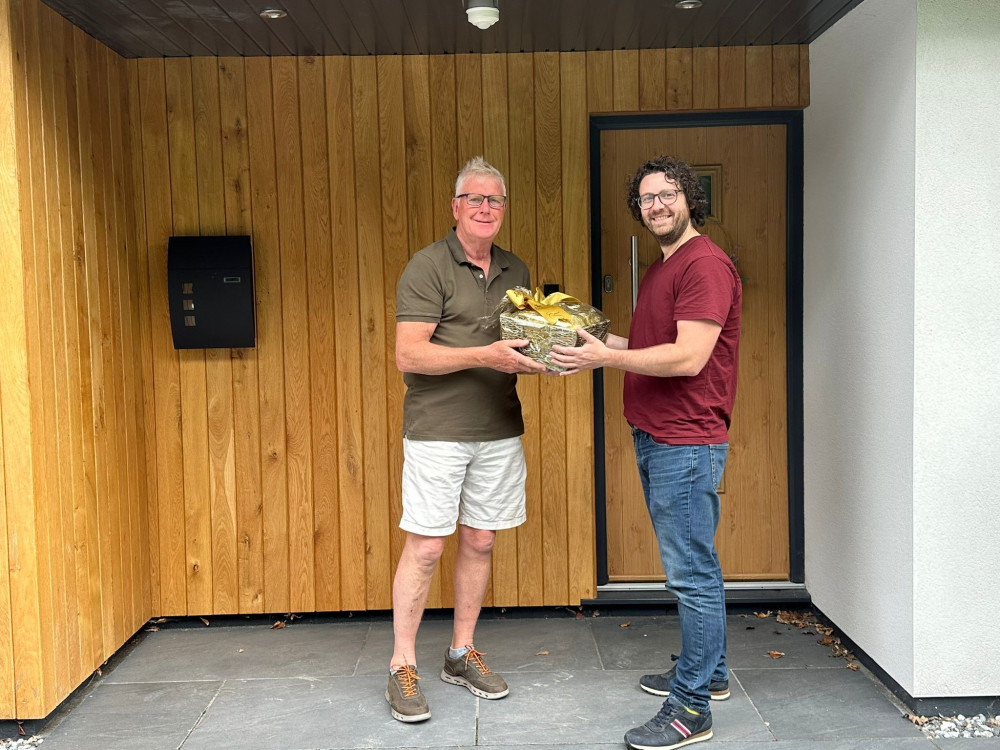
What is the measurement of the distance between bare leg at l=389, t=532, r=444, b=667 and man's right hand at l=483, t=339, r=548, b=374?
0.67 meters

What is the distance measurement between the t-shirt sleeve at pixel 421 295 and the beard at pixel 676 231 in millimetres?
697

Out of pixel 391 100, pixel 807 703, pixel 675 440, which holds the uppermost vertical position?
pixel 391 100

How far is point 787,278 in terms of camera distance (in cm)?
397

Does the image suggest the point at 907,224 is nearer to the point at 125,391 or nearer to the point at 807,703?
the point at 807,703

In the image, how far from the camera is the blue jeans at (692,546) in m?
2.76

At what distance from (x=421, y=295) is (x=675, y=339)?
0.81 metres

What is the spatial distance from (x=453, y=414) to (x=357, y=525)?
43.5 inches

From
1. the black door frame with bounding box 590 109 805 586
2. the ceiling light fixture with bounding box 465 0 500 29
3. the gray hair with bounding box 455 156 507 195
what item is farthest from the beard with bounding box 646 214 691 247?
the black door frame with bounding box 590 109 805 586

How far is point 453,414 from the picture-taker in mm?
3066

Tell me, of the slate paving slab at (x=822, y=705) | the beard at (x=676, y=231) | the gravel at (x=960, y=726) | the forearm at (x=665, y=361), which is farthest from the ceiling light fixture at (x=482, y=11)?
the gravel at (x=960, y=726)

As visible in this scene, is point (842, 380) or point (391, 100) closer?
point (842, 380)

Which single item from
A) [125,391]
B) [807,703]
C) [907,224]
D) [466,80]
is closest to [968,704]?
[807,703]

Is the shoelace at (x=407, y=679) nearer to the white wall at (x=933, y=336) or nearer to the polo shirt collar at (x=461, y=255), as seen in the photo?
the polo shirt collar at (x=461, y=255)

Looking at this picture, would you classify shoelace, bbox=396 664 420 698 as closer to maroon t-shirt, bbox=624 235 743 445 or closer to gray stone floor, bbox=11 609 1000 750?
gray stone floor, bbox=11 609 1000 750
